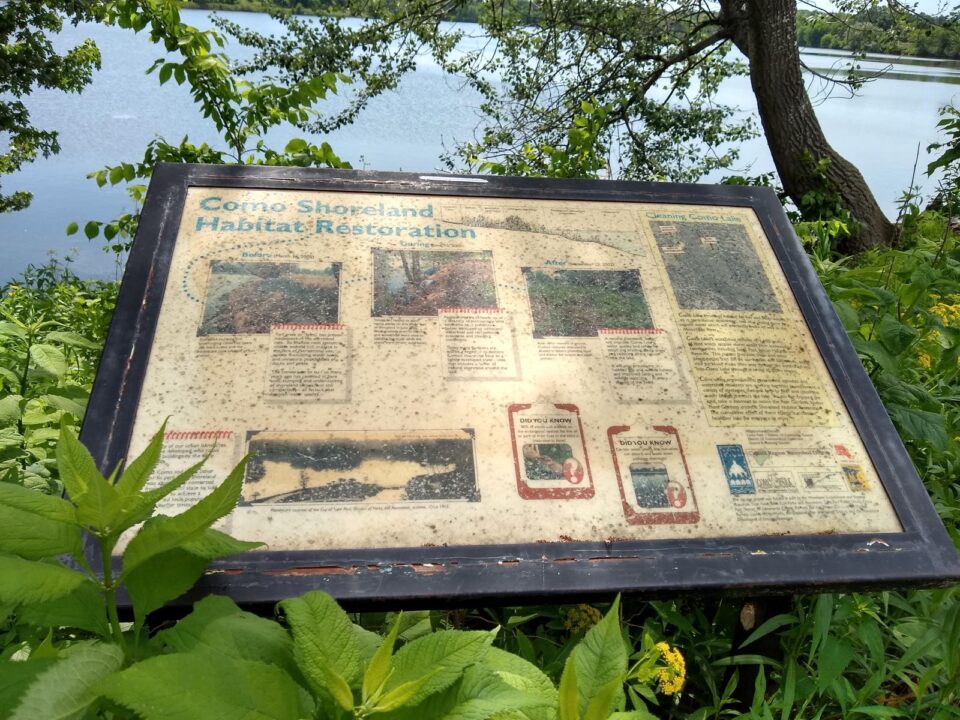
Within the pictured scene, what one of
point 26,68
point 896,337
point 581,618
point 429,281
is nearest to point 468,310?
point 429,281

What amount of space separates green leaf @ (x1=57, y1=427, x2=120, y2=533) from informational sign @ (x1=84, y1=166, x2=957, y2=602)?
1.14 feet

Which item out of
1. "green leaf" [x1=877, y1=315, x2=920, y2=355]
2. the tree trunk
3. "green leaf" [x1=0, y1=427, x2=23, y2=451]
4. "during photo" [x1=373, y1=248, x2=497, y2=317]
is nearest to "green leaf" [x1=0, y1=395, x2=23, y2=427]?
"green leaf" [x1=0, y1=427, x2=23, y2=451]

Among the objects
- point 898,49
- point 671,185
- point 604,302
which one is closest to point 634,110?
point 898,49

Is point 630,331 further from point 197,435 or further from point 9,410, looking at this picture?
point 9,410

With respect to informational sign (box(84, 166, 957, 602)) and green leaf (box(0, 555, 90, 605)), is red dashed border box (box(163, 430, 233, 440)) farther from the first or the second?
green leaf (box(0, 555, 90, 605))

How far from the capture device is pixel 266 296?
5.48 feet

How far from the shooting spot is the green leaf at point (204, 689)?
777 mm

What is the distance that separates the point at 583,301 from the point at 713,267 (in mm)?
401

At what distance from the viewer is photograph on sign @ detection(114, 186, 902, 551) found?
1.42 metres

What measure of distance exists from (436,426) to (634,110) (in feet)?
18.2

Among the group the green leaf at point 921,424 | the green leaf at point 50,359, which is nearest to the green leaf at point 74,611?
the green leaf at point 50,359

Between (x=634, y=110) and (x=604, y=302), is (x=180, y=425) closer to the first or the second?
(x=604, y=302)

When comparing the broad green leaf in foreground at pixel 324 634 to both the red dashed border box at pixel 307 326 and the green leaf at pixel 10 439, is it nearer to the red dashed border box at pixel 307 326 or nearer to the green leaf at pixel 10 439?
the red dashed border box at pixel 307 326

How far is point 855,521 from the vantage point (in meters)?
1.50
